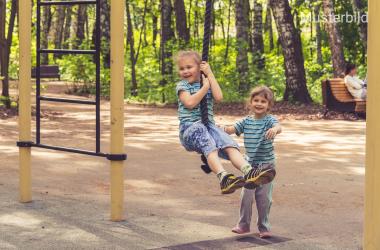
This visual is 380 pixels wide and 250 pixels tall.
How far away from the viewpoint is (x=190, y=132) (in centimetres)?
680

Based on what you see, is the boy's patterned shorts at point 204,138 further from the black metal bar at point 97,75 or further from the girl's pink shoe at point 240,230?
the black metal bar at point 97,75

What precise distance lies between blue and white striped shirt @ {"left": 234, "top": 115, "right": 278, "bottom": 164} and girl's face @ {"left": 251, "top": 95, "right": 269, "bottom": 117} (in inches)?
2.8

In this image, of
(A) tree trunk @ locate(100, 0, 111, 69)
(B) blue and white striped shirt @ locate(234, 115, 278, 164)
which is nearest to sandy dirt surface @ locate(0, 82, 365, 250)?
(B) blue and white striped shirt @ locate(234, 115, 278, 164)

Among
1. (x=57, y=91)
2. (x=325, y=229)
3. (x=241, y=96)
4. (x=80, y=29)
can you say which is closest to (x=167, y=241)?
(x=325, y=229)

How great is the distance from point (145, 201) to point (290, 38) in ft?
44.4

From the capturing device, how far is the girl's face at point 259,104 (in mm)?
6859

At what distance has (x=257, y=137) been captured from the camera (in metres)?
6.86

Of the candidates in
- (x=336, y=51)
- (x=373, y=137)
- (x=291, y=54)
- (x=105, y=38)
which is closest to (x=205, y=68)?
(x=373, y=137)

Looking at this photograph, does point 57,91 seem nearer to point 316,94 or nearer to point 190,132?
point 316,94

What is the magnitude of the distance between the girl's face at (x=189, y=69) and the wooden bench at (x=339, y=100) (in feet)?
38.9

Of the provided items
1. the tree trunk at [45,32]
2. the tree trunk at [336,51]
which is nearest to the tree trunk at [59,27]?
the tree trunk at [45,32]

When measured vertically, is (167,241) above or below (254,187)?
below

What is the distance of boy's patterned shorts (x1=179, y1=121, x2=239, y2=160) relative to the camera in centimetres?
674

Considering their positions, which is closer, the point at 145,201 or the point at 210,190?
the point at 145,201
